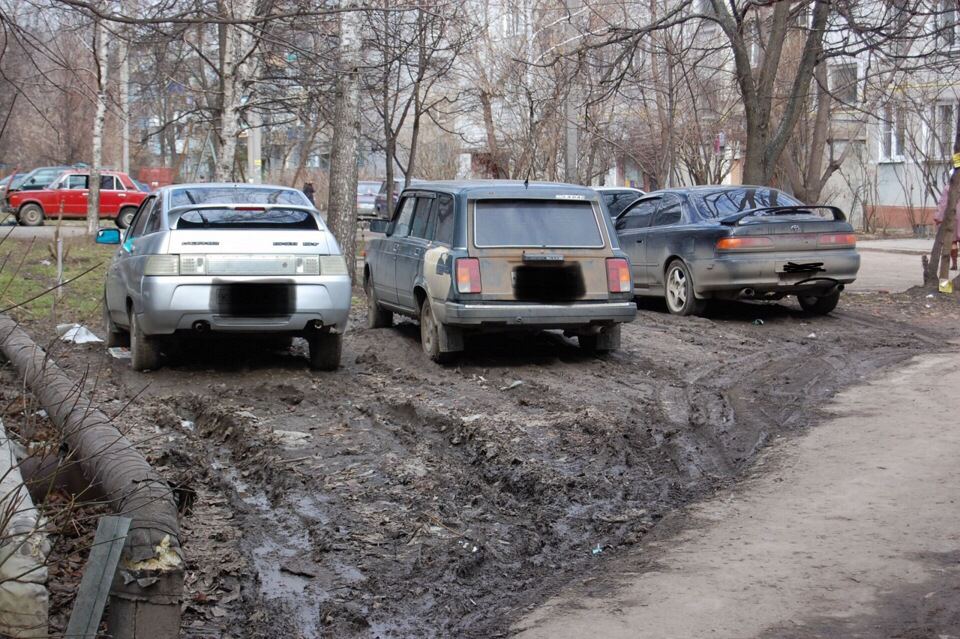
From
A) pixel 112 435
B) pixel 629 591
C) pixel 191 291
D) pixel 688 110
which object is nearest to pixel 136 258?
pixel 191 291

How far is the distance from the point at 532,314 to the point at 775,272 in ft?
14.4

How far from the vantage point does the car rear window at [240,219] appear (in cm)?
939

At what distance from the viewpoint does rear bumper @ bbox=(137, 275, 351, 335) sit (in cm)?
905

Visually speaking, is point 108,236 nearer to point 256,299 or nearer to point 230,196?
point 230,196

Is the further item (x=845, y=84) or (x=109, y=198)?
(x=109, y=198)

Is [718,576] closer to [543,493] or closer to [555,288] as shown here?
[543,493]

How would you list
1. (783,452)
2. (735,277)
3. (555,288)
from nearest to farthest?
(783,452), (555,288), (735,277)

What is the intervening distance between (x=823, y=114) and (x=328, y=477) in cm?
2346

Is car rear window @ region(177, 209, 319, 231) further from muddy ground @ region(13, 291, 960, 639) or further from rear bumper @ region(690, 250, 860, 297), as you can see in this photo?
rear bumper @ region(690, 250, 860, 297)

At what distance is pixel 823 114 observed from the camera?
27.2m

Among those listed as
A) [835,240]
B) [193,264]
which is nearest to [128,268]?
[193,264]

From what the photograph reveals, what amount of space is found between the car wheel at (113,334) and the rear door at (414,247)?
2835mm

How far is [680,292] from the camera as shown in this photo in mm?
13992

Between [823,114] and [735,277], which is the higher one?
[823,114]
